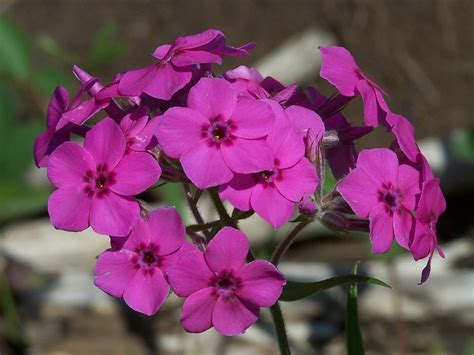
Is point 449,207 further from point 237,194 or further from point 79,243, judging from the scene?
point 237,194

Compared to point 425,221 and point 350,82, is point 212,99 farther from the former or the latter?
point 425,221

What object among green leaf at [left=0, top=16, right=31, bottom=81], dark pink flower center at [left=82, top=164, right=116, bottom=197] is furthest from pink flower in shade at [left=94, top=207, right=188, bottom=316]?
green leaf at [left=0, top=16, right=31, bottom=81]

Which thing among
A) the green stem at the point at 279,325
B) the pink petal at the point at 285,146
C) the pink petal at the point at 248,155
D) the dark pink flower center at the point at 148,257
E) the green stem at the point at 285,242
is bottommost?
the green stem at the point at 279,325

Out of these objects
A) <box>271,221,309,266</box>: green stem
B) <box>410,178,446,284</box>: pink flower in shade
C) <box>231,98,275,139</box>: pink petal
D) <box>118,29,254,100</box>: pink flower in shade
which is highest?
<box>118,29,254,100</box>: pink flower in shade

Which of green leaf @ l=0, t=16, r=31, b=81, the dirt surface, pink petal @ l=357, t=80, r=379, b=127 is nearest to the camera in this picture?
pink petal @ l=357, t=80, r=379, b=127

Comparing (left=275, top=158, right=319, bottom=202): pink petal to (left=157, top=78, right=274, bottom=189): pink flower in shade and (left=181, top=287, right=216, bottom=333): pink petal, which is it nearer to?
A: (left=157, top=78, right=274, bottom=189): pink flower in shade

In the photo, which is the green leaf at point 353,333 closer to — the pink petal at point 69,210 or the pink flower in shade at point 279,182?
the pink flower in shade at point 279,182

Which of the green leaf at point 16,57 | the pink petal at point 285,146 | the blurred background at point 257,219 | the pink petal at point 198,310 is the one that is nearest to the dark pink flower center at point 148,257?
the pink petal at point 198,310
